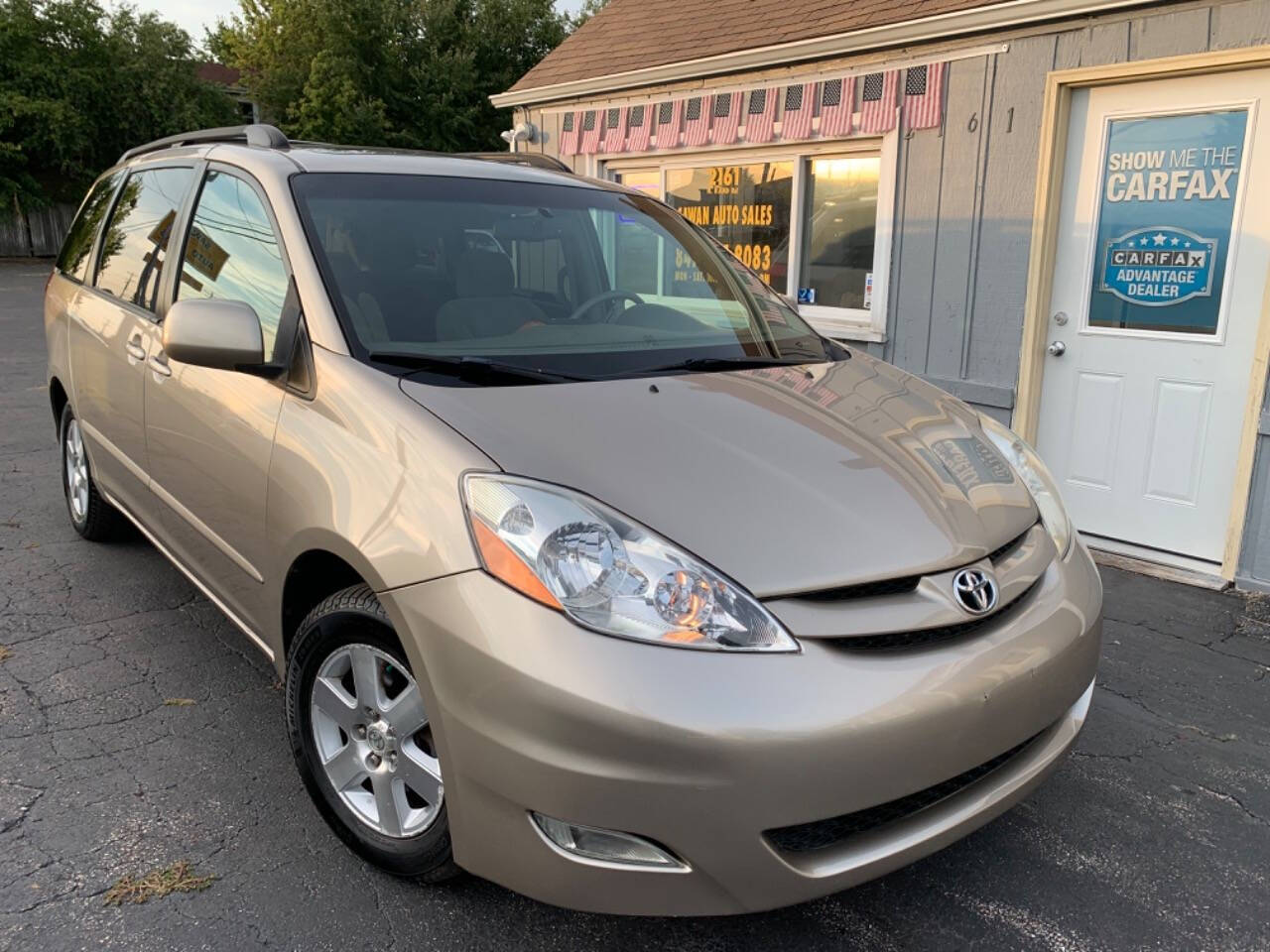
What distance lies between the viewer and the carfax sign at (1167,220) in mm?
4406

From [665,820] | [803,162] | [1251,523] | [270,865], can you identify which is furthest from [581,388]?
[803,162]

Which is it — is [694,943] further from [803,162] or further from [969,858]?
[803,162]

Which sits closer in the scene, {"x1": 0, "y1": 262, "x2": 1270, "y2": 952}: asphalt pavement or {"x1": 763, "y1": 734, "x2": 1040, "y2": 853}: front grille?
{"x1": 763, "y1": 734, "x2": 1040, "y2": 853}: front grille

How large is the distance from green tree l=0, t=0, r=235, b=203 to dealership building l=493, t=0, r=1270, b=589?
24175mm

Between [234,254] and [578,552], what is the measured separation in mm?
1735

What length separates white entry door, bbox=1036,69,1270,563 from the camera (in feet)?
14.3

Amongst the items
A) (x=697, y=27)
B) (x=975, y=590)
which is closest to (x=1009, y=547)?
(x=975, y=590)

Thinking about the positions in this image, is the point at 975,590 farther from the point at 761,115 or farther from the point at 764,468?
the point at 761,115

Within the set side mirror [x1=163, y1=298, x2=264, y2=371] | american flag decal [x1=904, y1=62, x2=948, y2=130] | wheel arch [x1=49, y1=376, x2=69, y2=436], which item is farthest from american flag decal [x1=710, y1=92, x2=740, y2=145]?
side mirror [x1=163, y1=298, x2=264, y2=371]

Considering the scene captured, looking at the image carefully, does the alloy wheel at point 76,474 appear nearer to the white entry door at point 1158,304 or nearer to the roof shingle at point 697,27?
the roof shingle at point 697,27

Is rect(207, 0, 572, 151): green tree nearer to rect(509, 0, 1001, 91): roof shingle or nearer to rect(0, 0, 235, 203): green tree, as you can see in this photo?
rect(0, 0, 235, 203): green tree

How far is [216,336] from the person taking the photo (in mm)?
2330

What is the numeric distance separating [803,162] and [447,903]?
5.51 meters

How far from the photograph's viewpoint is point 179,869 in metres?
2.26
